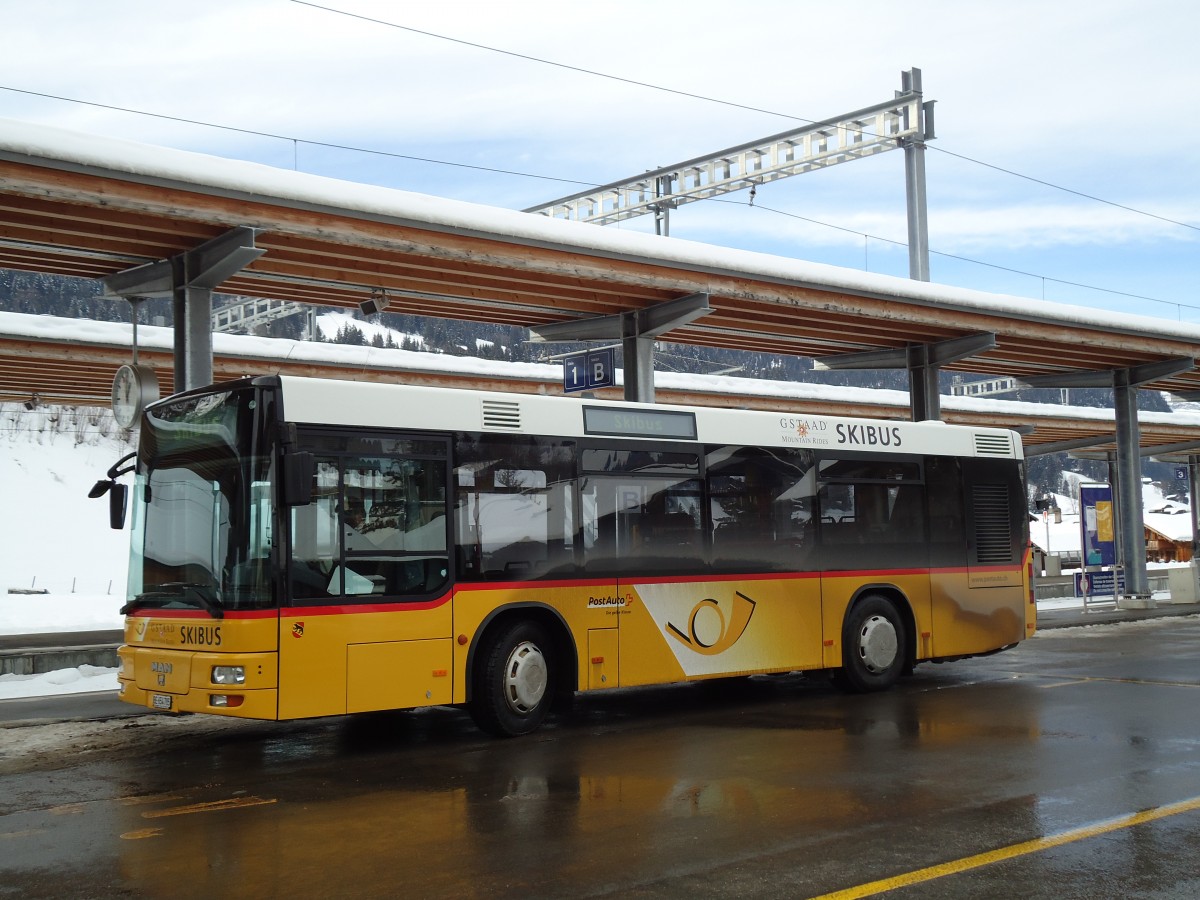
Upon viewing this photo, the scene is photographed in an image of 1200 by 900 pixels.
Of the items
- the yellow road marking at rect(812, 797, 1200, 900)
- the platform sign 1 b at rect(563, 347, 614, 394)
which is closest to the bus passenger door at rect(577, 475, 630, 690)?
the yellow road marking at rect(812, 797, 1200, 900)

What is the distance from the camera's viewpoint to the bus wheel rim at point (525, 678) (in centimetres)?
1055

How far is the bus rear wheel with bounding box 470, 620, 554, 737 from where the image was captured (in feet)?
34.2

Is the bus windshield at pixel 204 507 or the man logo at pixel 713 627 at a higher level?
the bus windshield at pixel 204 507

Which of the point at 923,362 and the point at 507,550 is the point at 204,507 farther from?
A: the point at 923,362

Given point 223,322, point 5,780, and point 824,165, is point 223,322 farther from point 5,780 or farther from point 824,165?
point 5,780

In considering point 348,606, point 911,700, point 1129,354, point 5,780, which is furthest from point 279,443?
point 1129,354

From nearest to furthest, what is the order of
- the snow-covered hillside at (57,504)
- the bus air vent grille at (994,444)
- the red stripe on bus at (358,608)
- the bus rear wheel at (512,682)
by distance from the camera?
the red stripe on bus at (358,608), the bus rear wheel at (512,682), the bus air vent grille at (994,444), the snow-covered hillside at (57,504)

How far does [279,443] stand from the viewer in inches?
370

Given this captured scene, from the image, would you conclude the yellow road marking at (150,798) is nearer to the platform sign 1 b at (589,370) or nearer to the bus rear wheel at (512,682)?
the bus rear wheel at (512,682)

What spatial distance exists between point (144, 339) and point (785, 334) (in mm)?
11322

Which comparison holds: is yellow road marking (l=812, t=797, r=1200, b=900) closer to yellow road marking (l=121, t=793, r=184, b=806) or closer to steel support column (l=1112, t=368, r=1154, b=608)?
yellow road marking (l=121, t=793, r=184, b=806)

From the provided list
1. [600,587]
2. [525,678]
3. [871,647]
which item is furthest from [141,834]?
[871,647]

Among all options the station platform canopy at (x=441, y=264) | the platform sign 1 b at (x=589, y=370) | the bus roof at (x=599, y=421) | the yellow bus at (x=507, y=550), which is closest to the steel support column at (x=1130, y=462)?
the station platform canopy at (x=441, y=264)

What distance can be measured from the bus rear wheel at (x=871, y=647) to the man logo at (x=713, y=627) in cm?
151
